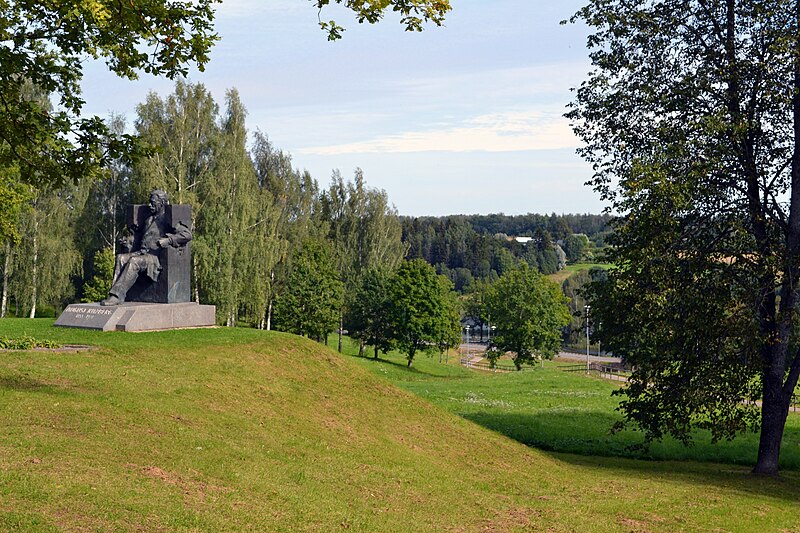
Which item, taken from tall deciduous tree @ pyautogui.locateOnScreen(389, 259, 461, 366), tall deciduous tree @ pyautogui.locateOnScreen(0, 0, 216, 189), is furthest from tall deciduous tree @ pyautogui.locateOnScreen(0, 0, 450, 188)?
tall deciduous tree @ pyautogui.locateOnScreen(389, 259, 461, 366)

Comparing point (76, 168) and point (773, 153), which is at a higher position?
point (773, 153)

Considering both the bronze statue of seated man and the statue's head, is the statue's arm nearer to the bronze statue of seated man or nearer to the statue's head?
the bronze statue of seated man

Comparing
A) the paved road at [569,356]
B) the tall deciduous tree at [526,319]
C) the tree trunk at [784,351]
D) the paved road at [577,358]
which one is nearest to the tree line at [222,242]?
the tall deciduous tree at [526,319]

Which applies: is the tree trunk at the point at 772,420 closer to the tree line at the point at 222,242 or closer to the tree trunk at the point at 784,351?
the tree trunk at the point at 784,351

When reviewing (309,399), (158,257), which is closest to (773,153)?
(309,399)

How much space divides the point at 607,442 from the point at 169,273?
14134 mm

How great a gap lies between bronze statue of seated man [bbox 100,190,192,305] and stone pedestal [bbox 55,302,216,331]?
2.10 ft

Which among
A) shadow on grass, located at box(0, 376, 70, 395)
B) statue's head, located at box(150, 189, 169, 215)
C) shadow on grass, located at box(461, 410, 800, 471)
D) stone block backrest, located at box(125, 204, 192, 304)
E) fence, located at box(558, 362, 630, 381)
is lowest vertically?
fence, located at box(558, 362, 630, 381)

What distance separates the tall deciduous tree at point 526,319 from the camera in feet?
217

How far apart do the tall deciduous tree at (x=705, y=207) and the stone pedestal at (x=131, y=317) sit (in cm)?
1243

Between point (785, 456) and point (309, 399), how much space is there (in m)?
13.5

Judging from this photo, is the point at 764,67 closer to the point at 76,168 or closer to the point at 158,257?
the point at 76,168

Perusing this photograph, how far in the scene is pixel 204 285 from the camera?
46.5 m

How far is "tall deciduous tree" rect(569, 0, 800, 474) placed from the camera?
17984mm
